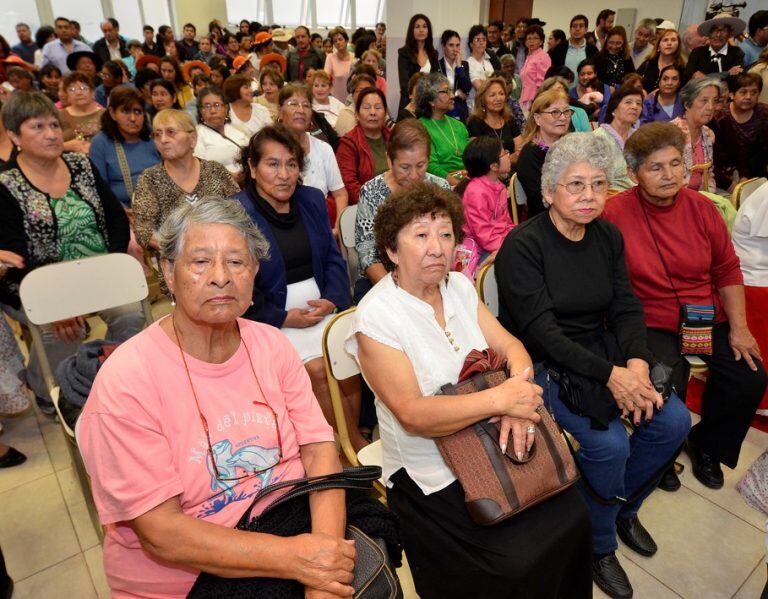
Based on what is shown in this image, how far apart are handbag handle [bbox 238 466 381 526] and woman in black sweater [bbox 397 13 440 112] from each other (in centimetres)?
487

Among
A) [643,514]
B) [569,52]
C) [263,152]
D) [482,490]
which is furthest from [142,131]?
[569,52]

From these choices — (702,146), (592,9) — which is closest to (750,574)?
(702,146)

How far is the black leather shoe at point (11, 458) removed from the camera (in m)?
2.41

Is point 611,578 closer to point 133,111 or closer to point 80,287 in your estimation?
point 80,287

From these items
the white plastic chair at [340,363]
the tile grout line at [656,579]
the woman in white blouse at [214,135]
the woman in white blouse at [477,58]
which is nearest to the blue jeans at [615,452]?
the tile grout line at [656,579]

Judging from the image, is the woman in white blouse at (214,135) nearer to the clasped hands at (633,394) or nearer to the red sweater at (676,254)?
the red sweater at (676,254)

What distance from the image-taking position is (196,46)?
10352 millimetres

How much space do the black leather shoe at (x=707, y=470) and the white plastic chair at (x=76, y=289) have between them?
8.56 feet

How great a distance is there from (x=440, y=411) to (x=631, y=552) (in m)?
1.20

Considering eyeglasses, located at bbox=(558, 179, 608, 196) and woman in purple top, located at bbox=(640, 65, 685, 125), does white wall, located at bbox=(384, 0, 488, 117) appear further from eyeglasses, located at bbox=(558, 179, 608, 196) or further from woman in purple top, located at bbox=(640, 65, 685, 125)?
eyeglasses, located at bbox=(558, 179, 608, 196)

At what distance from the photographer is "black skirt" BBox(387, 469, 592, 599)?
1.42 m

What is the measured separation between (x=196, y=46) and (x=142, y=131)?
7.98 m

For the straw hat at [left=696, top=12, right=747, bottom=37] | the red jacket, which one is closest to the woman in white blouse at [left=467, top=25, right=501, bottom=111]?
the straw hat at [left=696, top=12, right=747, bottom=37]

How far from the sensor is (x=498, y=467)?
1428mm
